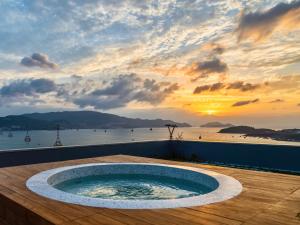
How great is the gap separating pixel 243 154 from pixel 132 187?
4.49 metres

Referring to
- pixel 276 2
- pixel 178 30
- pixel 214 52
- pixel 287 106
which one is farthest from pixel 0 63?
pixel 287 106

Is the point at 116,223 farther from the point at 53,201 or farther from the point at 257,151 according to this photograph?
the point at 257,151

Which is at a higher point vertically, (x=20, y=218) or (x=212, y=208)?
(x=212, y=208)

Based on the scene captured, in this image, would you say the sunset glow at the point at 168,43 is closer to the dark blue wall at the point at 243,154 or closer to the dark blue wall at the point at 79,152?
the dark blue wall at the point at 243,154

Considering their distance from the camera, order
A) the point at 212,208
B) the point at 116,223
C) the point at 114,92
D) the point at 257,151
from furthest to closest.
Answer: the point at 114,92, the point at 257,151, the point at 212,208, the point at 116,223

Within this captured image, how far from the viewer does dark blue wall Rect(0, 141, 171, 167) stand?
657 cm

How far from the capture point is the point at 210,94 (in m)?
13.8

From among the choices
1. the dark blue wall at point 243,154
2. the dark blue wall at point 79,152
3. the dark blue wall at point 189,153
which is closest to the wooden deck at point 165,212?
the dark blue wall at point 79,152

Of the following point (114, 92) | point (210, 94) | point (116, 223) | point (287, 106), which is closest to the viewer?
point (116, 223)

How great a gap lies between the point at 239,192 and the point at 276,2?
5.56 meters

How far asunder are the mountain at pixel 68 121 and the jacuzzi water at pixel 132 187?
72549 mm

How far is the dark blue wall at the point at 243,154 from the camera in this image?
7.61m

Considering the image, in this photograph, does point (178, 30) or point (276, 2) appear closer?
point (276, 2)

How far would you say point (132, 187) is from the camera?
5445 mm
